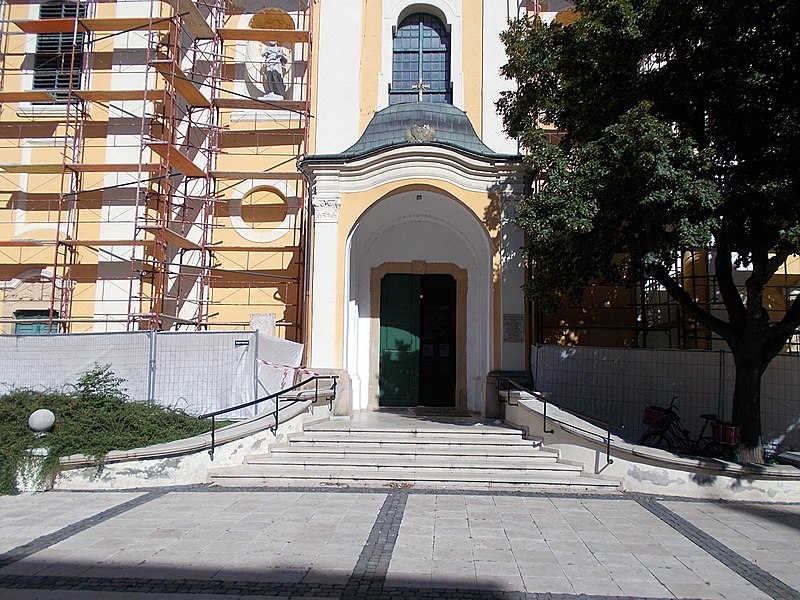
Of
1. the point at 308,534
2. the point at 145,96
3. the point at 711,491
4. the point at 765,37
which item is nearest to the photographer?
the point at 308,534

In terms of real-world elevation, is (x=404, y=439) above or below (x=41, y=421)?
below

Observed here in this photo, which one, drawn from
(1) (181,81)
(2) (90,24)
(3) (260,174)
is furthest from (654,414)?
(2) (90,24)

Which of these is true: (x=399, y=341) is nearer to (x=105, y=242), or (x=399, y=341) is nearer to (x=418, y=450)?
(x=418, y=450)

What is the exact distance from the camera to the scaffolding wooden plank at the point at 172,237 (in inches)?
552

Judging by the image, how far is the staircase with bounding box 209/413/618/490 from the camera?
8984 mm

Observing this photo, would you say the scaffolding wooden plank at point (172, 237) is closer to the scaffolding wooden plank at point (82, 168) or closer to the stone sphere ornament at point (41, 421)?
the scaffolding wooden plank at point (82, 168)

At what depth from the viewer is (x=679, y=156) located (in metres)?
8.19

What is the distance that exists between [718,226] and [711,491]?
3414mm

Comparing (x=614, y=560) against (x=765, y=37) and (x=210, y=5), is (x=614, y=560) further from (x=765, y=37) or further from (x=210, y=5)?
(x=210, y=5)

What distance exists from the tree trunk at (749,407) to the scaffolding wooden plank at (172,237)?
11249mm

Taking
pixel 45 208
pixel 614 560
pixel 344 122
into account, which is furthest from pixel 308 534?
pixel 45 208

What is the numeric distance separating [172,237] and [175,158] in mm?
1880

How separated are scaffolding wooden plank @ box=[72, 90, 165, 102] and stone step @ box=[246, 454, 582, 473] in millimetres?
9741

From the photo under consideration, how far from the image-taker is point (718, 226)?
8.23 metres
